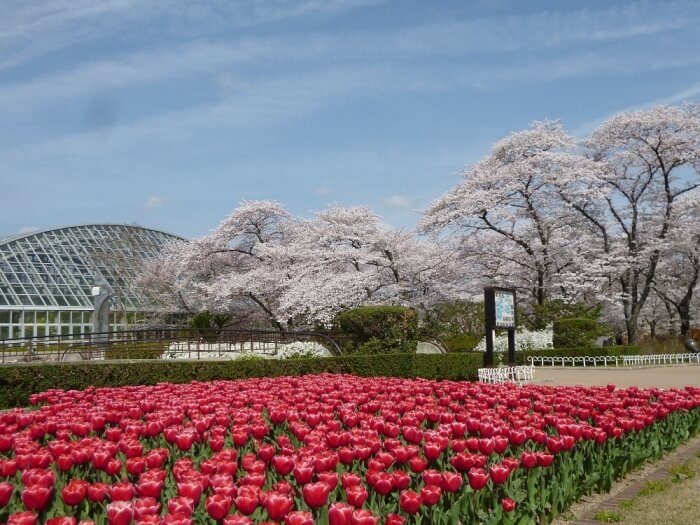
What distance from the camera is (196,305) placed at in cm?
3941

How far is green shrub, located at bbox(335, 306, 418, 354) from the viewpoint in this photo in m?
22.1

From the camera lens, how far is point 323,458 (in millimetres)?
4223

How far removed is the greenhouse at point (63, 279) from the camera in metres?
43.5

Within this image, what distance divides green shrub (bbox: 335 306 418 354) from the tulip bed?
13.0 m

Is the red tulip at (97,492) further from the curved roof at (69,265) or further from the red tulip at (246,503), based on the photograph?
the curved roof at (69,265)

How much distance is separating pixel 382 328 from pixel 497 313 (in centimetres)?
423

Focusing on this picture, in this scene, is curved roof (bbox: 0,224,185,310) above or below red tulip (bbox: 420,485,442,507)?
above

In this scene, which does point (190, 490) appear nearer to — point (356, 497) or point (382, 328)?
point (356, 497)

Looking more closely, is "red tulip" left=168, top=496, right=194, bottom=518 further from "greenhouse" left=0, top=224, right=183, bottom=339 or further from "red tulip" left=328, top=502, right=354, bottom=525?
"greenhouse" left=0, top=224, right=183, bottom=339

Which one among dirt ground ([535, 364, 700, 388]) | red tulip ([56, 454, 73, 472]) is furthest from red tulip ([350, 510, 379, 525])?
dirt ground ([535, 364, 700, 388])

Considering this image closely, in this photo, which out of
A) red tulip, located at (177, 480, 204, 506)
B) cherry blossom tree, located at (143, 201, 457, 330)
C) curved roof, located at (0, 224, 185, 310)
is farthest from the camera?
curved roof, located at (0, 224, 185, 310)

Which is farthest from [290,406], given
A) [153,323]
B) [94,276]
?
[94,276]

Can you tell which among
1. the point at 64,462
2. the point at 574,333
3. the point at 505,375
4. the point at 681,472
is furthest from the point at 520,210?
the point at 64,462

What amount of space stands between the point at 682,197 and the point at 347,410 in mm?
31743
